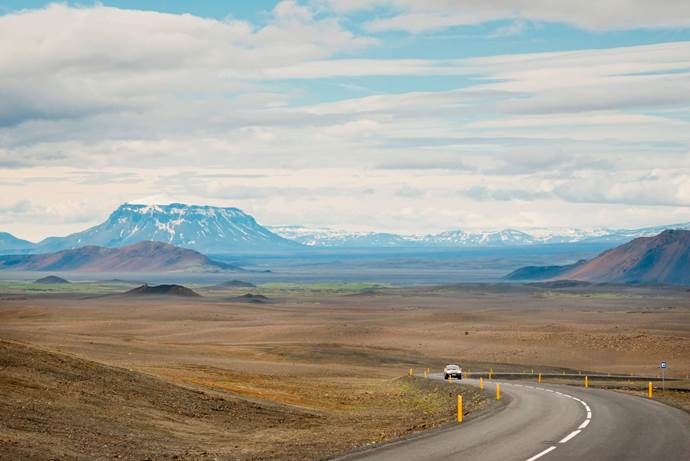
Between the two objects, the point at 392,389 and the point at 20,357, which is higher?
the point at 20,357

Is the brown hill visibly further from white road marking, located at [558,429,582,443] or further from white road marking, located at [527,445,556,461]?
white road marking, located at [558,429,582,443]

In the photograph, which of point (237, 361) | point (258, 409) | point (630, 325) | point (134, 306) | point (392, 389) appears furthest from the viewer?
point (134, 306)

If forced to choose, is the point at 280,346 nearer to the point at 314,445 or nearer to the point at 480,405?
the point at 480,405

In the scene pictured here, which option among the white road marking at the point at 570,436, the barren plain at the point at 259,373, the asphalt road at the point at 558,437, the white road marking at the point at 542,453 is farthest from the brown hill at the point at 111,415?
the white road marking at the point at 570,436

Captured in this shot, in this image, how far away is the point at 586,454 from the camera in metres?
24.8

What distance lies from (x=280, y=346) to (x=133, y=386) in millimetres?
64826

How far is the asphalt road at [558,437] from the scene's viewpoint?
24.7 meters

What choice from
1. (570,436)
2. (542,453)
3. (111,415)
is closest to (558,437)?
(570,436)

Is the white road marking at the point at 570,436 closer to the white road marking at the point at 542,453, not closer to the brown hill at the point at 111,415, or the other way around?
the white road marking at the point at 542,453

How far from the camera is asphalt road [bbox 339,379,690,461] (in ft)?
81.2

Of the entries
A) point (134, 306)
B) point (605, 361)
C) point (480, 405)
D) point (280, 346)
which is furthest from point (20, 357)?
point (134, 306)

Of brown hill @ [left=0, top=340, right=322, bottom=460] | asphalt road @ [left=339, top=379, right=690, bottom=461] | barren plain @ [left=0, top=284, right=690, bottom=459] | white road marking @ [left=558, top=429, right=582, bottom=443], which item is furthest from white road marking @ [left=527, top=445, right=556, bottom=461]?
brown hill @ [left=0, top=340, right=322, bottom=460]

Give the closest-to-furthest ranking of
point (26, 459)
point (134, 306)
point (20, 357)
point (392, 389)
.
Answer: point (26, 459)
point (20, 357)
point (392, 389)
point (134, 306)

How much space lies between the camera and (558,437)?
93.0 ft
